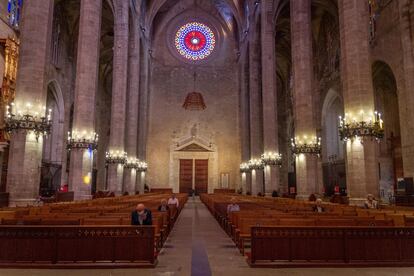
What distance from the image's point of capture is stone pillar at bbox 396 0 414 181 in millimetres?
19297

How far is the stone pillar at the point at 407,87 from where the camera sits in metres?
19.3

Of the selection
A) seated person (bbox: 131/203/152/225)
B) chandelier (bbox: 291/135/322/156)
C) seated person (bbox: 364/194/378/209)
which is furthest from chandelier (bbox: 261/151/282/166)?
seated person (bbox: 131/203/152/225)

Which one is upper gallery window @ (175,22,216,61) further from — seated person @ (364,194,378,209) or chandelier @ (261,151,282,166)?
seated person @ (364,194,378,209)

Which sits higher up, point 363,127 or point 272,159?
point 363,127

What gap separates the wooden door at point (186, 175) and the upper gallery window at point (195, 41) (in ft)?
46.9

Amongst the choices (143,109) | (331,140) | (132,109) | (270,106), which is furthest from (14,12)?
(331,140)

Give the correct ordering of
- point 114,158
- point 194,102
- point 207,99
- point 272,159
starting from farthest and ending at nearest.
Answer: point 207,99
point 194,102
point 272,159
point 114,158

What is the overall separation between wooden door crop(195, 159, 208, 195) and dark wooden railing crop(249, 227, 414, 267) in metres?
38.6

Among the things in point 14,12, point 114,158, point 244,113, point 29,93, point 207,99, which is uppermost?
point 14,12

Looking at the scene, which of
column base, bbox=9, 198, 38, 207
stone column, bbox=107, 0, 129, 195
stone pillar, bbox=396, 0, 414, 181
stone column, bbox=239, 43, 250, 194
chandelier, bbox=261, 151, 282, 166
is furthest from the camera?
stone column, bbox=239, 43, 250, 194

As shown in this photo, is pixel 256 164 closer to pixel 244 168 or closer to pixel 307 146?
pixel 244 168

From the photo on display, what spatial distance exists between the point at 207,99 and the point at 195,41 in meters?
8.28

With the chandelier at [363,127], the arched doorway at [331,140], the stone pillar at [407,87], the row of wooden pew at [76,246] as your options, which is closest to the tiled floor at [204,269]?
the row of wooden pew at [76,246]

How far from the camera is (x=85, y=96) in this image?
66.0 feet
